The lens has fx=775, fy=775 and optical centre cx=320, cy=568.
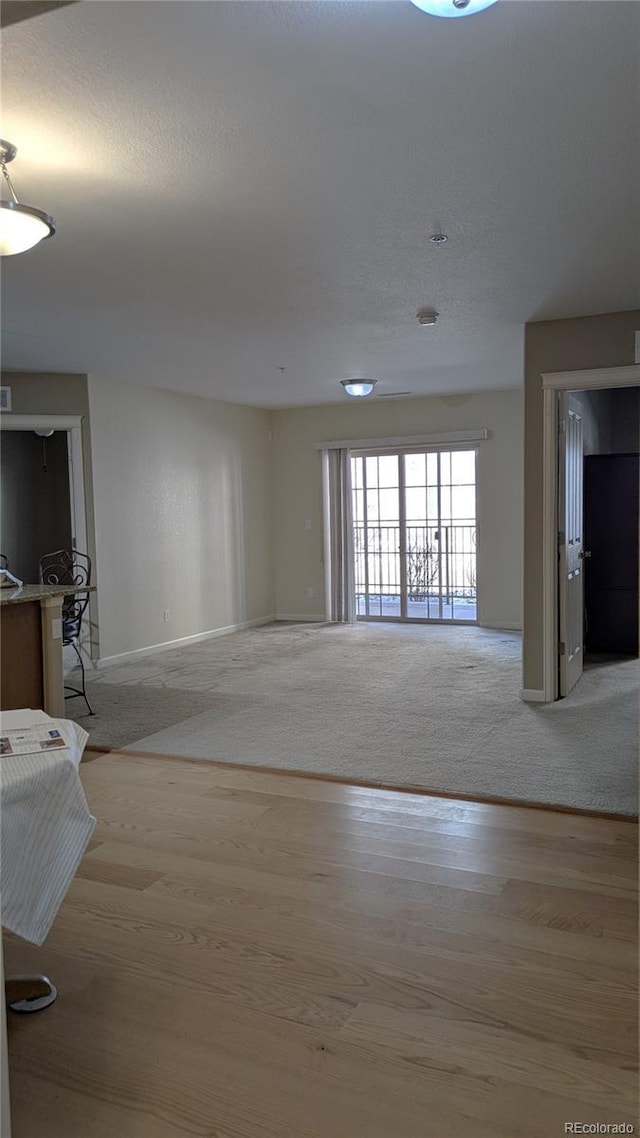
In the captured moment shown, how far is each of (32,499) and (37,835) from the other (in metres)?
7.06

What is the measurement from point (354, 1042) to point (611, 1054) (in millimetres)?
622

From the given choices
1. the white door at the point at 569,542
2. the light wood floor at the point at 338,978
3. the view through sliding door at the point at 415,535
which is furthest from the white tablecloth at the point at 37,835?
the view through sliding door at the point at 415,535

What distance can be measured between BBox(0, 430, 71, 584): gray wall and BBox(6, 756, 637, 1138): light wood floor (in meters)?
5.36

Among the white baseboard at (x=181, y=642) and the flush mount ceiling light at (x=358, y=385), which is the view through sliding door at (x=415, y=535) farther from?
the flush mount ceiling light at (x=358, y=385)

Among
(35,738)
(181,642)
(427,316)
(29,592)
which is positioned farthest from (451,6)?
(181,642)

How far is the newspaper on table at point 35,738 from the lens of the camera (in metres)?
1.93

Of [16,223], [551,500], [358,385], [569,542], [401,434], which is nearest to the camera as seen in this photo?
[16,223]

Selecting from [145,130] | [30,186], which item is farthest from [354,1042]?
[30,186]

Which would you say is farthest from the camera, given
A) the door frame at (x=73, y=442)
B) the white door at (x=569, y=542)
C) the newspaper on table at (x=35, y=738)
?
the door frame at (x=73, y=442)

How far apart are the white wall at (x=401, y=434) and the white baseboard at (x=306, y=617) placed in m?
0.02

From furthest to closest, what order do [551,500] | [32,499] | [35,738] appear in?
1. [32,499]
2. [551,500]
3. [35,738]

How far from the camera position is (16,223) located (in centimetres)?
259

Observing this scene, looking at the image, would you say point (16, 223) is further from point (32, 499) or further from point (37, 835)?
point (32, 499)

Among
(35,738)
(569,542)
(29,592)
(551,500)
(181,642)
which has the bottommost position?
(181,642)
